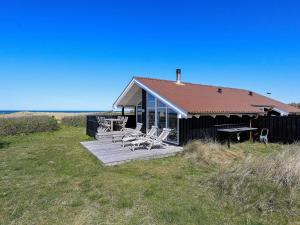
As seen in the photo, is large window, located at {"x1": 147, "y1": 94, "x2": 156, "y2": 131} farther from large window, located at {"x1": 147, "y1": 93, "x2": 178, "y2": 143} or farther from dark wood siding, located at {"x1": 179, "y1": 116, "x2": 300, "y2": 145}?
dark wood siding, located at {"x1": 179, "y1": 116, "x2": 300, "y2": 145}

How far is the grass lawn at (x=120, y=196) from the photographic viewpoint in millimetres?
4180

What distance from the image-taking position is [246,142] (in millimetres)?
13180

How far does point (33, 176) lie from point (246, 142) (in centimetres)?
1116

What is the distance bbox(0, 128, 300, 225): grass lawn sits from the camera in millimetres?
4180

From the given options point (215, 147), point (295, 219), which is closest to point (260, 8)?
point (215, 147)

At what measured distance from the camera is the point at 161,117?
12.5 meters

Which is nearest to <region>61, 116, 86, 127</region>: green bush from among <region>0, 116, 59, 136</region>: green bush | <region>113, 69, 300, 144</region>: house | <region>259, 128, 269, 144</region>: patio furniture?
<region>0, 116, 59, 136</region>: green bush

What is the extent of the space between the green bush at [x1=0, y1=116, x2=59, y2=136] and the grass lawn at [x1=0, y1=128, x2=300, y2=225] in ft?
33.4

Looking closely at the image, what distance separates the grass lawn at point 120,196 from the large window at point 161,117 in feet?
11.1

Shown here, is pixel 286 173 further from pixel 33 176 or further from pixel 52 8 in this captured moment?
pixel 52 8

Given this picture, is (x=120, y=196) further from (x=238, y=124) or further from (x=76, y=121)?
(x=76, y=121)

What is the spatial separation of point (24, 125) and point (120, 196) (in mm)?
16104

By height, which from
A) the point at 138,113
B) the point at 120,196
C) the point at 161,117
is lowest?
the point at 120,196

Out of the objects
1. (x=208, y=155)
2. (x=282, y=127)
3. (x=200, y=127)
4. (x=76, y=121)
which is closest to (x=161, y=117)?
(x=200, y=127)
